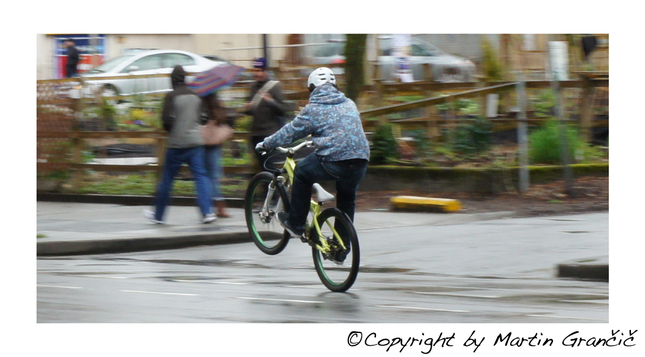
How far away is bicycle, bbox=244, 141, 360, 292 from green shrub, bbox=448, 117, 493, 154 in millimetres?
5332

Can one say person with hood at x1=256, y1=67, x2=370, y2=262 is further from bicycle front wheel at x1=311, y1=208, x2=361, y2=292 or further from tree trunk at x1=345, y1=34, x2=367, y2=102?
tree trunk at x1=345, y1=34, x2=367, y2=102

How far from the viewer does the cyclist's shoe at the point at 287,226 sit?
744cm

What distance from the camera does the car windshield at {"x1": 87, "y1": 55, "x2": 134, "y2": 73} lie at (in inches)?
603

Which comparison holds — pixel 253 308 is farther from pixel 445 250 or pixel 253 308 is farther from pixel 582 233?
pixel 582 233

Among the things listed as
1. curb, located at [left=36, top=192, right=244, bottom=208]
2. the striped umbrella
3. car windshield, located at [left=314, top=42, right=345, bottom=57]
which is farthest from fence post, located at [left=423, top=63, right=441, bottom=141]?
curb, located at [left=36, top=192, right=244, bottom=208]

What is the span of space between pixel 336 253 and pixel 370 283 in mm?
593

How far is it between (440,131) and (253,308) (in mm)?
7864

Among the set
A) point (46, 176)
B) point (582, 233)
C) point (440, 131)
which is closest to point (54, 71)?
point (46, 176)

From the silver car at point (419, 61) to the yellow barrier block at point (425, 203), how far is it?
3.46 m

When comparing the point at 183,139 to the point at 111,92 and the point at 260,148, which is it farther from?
the point at 111,92

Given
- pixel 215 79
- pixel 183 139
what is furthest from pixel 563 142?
pixel 183 139
